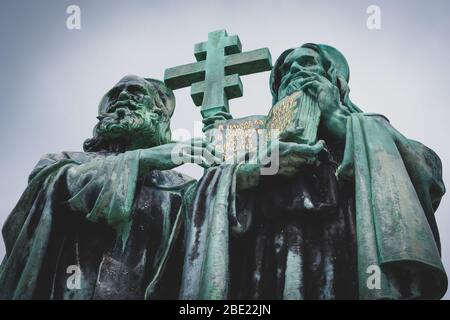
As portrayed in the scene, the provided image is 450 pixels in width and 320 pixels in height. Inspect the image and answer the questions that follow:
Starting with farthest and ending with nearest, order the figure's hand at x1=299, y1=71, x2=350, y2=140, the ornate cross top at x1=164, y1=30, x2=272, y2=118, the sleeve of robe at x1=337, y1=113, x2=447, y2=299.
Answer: the ornate cross top at x1=164, y1=30, x2=272, y2=118
the figure's hand at x1=299, y1=71, x2=350, y2=140
the sleeve of robe at x1=337, y1=113, x2=447, y2=299

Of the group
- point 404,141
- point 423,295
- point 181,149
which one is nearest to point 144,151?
point 181,149

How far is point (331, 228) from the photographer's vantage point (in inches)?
258

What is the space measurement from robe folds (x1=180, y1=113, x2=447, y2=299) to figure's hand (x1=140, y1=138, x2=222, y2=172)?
0.29m

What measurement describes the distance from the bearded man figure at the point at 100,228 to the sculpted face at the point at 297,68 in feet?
3.59

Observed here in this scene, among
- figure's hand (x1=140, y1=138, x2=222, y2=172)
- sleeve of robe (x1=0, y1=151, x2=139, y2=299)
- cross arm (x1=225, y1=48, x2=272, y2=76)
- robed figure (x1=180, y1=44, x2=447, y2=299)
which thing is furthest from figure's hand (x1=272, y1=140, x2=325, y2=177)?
cross arm (x1=225, y1=48, x2=272, y2=76)

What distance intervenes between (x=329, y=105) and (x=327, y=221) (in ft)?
3.95

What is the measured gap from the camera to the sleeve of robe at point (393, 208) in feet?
18.7

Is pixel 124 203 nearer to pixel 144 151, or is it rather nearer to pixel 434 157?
pixel 144 151

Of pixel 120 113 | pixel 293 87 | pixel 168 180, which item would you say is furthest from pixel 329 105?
pixel 120 113

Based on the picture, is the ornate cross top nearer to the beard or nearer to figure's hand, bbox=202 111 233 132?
figure's hand, bbox=202 111 233 132

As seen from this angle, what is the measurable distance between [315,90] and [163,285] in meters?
2.22

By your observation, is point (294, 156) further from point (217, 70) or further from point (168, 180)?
point (217, 70)

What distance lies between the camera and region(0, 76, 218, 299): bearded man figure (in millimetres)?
6457

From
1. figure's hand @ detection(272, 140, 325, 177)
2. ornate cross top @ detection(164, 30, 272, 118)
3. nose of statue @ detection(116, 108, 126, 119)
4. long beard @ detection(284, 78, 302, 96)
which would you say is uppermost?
ornate cross top @ detection(164, 30, 272, 118)
